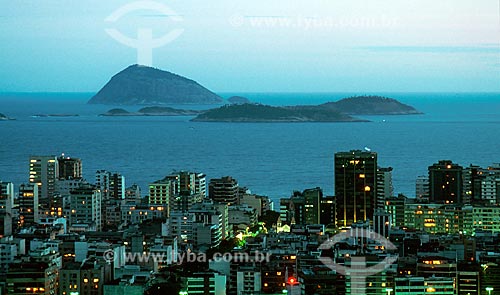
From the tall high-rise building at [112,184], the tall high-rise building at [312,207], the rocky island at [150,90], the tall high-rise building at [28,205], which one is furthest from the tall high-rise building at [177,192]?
the rocky island at [150,90]

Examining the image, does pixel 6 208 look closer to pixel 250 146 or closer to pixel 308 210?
pixel 308 210

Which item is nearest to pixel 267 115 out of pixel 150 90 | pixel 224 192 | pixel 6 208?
pixel 150 90

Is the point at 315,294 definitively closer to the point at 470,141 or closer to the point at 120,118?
the point at 470,141

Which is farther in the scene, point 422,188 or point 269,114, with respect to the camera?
point 269,114

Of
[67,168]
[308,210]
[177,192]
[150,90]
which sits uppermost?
[150,90]

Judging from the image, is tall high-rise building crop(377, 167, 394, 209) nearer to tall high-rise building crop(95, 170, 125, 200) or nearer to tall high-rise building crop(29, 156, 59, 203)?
tall high-rise building crop(95, 170, 125, 200)

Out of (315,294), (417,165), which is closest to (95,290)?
(315,294)
